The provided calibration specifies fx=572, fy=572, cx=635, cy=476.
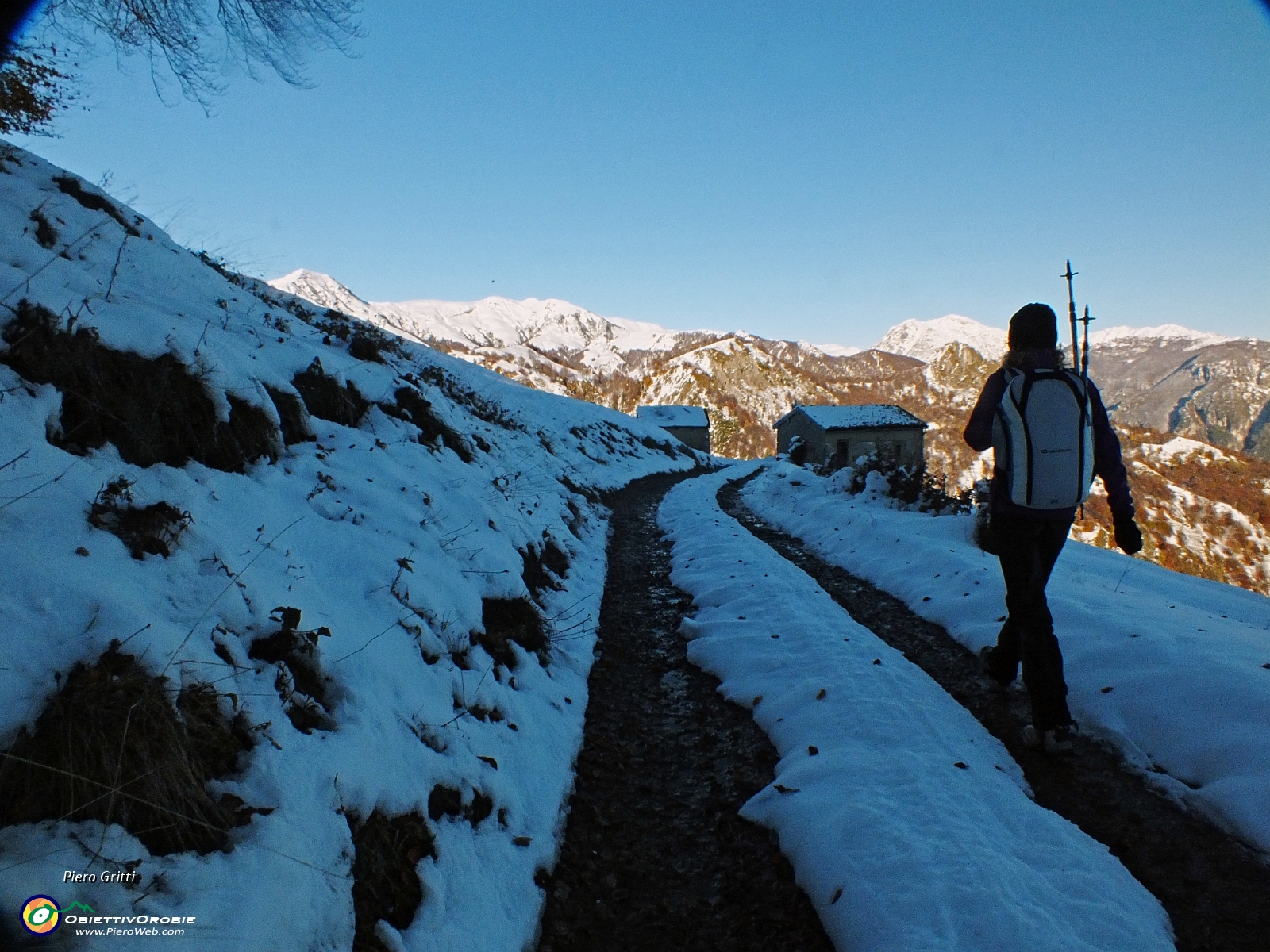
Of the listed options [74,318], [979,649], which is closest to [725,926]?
[979,649]

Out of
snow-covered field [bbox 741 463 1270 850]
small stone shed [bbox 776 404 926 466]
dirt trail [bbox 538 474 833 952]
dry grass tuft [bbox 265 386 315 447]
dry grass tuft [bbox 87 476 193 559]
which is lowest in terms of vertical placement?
dirt trail [bbox 538 474 833 952]

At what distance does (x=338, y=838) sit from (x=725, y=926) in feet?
6.35

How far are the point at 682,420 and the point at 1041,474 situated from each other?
6373 cm

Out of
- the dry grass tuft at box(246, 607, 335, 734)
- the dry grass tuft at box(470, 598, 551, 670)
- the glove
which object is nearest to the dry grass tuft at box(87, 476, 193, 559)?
the dry grass tuft at box(246, 607, 335, 734)

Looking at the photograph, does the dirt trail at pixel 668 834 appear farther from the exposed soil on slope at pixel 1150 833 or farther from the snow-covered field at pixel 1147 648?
the snow-covered field at pixel 1147 648

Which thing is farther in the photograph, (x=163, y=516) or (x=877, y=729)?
(x=877, y=729)

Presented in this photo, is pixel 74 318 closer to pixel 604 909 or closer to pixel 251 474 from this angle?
pixel 251 474

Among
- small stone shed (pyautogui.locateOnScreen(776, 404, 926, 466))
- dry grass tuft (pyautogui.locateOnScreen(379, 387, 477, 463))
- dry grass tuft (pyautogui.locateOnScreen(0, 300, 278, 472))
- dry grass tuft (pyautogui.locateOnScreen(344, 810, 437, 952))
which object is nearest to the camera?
dry grass tuft (pyautogui.locateOnScreen(344, 810, 437, 952))

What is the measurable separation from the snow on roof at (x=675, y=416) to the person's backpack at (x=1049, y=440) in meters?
62.3

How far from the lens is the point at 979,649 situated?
18.0ft

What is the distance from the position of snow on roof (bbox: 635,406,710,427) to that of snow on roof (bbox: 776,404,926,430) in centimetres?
1605

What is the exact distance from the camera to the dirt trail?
2.89 metres

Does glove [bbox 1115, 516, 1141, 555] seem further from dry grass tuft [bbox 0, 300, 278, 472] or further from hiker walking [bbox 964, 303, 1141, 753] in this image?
dry grass tuft [bbox 0, 300, 278, 472]

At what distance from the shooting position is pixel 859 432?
171 feet
